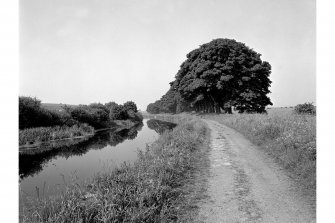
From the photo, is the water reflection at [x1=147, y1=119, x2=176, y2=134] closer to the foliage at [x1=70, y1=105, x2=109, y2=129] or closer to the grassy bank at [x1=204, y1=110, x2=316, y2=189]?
the foliage at [x1=70, y1=105, x2=109, y2=129]

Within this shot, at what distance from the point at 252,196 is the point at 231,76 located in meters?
34.0

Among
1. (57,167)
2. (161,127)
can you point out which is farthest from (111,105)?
(57,167)

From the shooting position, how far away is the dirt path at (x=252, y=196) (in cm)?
A: 567

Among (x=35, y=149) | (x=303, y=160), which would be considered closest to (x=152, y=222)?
(x=303, y=160)

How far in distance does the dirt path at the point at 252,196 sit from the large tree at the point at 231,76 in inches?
1193

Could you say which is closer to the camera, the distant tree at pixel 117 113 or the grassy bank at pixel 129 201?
the grassy bank at pixel 129 201

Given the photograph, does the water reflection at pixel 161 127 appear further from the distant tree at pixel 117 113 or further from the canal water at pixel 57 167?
the canal water at pixel 57 167

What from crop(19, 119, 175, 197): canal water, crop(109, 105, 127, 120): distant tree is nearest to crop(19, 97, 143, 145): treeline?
crop(19, 119, 175, 197): canal water

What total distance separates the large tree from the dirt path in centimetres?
3029

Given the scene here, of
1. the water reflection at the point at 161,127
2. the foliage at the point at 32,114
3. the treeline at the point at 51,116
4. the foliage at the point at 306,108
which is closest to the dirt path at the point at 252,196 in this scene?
the foliage at the point at 306,108

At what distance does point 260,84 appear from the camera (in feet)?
138

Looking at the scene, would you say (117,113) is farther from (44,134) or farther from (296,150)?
(296,150)

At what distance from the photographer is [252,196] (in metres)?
6.80
